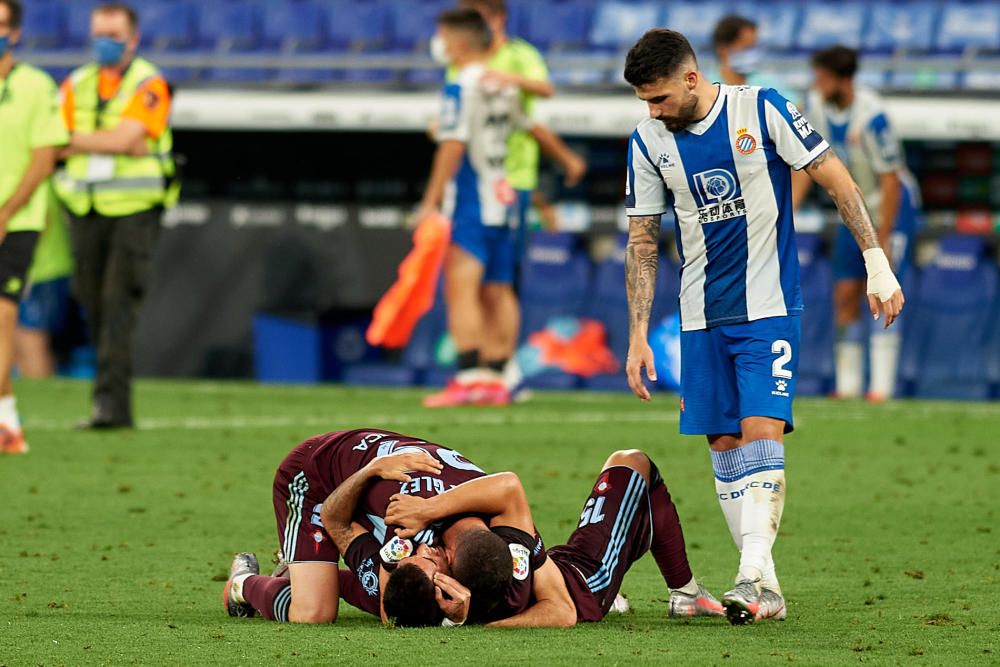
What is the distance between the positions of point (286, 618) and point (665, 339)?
367 inches

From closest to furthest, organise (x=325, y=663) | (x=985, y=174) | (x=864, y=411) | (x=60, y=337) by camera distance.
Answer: (x=325, y=663)
(x=864, y=411)
(x=60, y=337)
(x=985, y=174)

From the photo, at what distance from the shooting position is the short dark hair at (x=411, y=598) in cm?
536

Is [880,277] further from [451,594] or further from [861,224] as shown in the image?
[451,594]

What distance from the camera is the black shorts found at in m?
9.73

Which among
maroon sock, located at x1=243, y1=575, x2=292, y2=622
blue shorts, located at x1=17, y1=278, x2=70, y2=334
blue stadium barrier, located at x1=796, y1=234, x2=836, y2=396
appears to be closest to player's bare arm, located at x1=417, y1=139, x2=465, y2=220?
blue stadium barrier, located at x1=796, y1=234, x2=836, y2=396

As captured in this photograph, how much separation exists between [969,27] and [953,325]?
17.2ft

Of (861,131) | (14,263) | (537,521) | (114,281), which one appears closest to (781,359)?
(537,521)

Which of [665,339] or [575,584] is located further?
[665,339]

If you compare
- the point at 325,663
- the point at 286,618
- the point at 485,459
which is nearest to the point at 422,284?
the point at 485,459

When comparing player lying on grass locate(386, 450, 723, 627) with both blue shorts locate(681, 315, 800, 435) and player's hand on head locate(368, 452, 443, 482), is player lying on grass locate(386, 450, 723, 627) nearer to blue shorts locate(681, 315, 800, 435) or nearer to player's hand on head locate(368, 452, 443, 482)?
player's hand on head locate(368, 452, 443, 482)

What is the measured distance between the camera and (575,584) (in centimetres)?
573

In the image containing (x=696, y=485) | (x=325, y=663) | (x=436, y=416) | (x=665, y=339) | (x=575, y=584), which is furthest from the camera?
(x=665, y=339)

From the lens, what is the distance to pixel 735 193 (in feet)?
19.8

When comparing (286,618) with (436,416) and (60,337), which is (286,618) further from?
(60,337)
